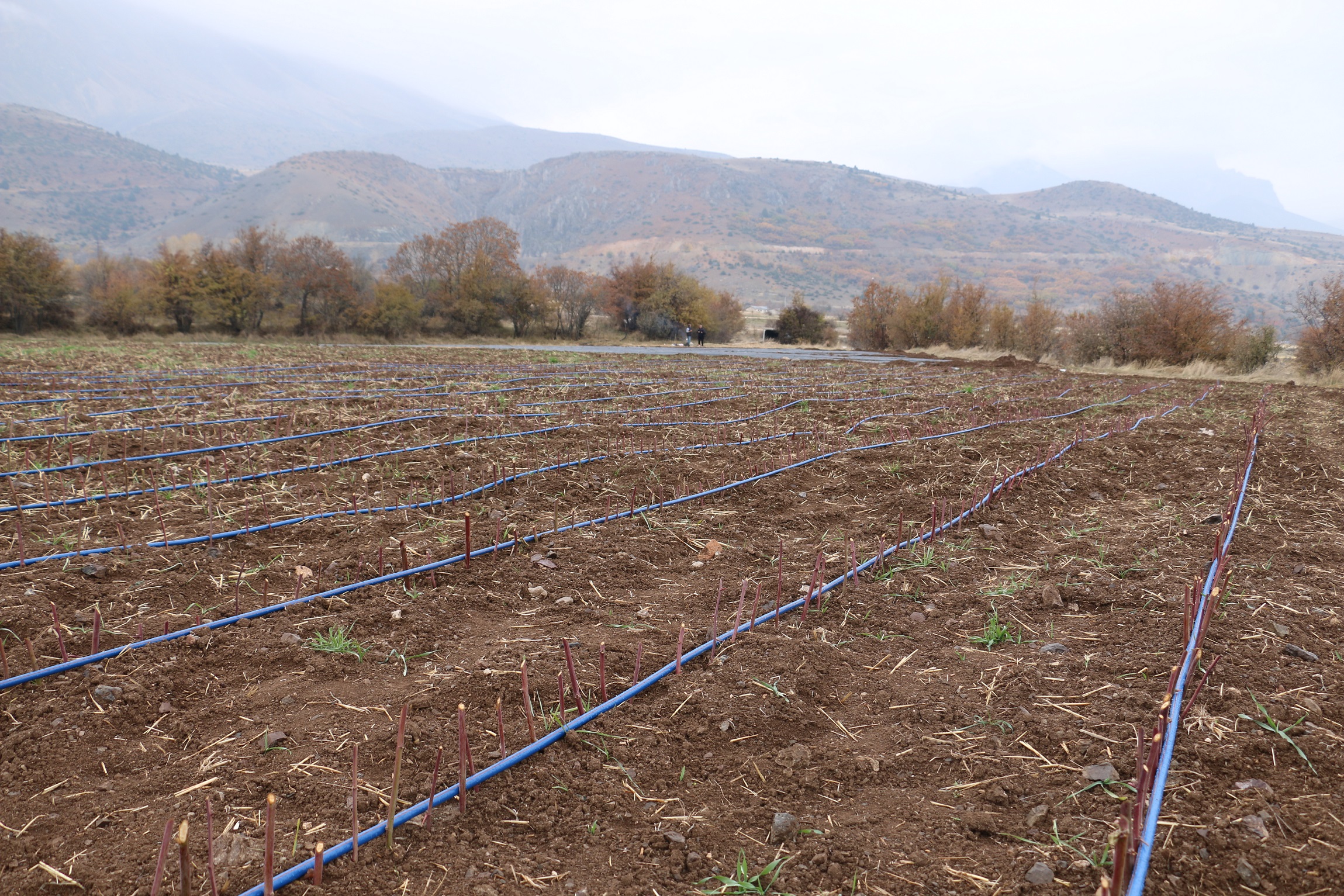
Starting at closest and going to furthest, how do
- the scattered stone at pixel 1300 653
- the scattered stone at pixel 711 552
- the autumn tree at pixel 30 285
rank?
the scattered stone at pixel 1300 653 → the scattered stone at pixel 711 552 → the autumn tree at pixel 30 285

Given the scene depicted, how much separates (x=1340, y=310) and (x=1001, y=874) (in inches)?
914

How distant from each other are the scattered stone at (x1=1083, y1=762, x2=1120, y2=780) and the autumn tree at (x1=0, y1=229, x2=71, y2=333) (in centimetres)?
3003

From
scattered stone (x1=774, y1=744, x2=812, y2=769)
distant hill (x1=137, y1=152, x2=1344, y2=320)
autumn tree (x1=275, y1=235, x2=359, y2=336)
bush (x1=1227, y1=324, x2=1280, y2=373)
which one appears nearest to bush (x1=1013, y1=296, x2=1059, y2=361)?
bush (x1=1227, y1=324, x2=1280, y2=373)

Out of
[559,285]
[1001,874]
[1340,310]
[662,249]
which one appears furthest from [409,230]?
[1001,874]

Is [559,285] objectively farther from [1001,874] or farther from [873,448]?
[1001,874]

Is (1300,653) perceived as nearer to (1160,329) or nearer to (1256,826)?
(1256,826)

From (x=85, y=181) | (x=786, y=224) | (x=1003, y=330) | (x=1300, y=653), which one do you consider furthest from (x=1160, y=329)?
(x=85, y=181)

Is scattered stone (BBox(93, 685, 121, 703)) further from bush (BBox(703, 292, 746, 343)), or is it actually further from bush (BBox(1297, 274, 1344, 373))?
bush (BBox(703, 292, 746, 343))

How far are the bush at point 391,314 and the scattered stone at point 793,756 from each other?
2951 cm

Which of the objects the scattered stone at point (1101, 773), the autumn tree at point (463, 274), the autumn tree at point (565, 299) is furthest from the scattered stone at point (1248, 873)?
the autumn tree at point (463, 274)

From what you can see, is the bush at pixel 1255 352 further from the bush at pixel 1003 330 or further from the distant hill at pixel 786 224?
the distant hill at pixel 786 224

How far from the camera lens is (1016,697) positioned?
247 centimetres


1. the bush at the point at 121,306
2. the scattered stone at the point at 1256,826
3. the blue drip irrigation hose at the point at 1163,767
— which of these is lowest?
the scattered stone at the point at 1256,826

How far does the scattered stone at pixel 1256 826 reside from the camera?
174 centimetres
